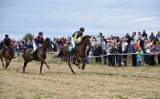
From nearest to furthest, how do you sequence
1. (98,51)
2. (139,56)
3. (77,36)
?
(77,36)
(139,56)
(98,51)

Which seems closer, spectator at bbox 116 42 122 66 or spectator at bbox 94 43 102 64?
spectator at bbox 116 42 122 66

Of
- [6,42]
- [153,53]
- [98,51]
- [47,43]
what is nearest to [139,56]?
[153,53]

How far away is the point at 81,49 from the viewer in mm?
22688

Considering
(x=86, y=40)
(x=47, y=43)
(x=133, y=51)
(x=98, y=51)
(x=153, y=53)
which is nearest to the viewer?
(x=86, y=40)

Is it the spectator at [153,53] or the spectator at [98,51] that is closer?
the spectator at [153,53]

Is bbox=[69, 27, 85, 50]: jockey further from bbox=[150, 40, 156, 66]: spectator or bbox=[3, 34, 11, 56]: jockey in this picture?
bbox=[3, 34, 11, 56]: jockey

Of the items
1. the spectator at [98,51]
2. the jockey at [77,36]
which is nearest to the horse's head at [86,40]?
the jockey at [77,36]

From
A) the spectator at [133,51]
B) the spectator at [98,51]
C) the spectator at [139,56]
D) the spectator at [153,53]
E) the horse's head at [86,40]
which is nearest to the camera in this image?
the horse's head at [86,40]

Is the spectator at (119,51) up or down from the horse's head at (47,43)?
down

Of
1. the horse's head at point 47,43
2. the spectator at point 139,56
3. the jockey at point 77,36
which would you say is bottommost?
the spectator at point 139,56

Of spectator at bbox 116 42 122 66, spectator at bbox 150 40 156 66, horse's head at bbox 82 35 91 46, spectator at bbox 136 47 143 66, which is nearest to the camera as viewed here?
horse's head at bbox 82 35 91 46

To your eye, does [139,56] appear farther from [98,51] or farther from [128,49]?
[98,51]

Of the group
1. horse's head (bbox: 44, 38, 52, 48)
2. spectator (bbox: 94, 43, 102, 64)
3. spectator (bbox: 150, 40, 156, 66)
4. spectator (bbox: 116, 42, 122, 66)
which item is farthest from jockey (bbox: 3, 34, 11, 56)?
spectator (bbox: 150, 40, 156, 66)

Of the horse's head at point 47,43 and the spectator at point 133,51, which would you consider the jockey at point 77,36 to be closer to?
the horse's head at point 47,43
